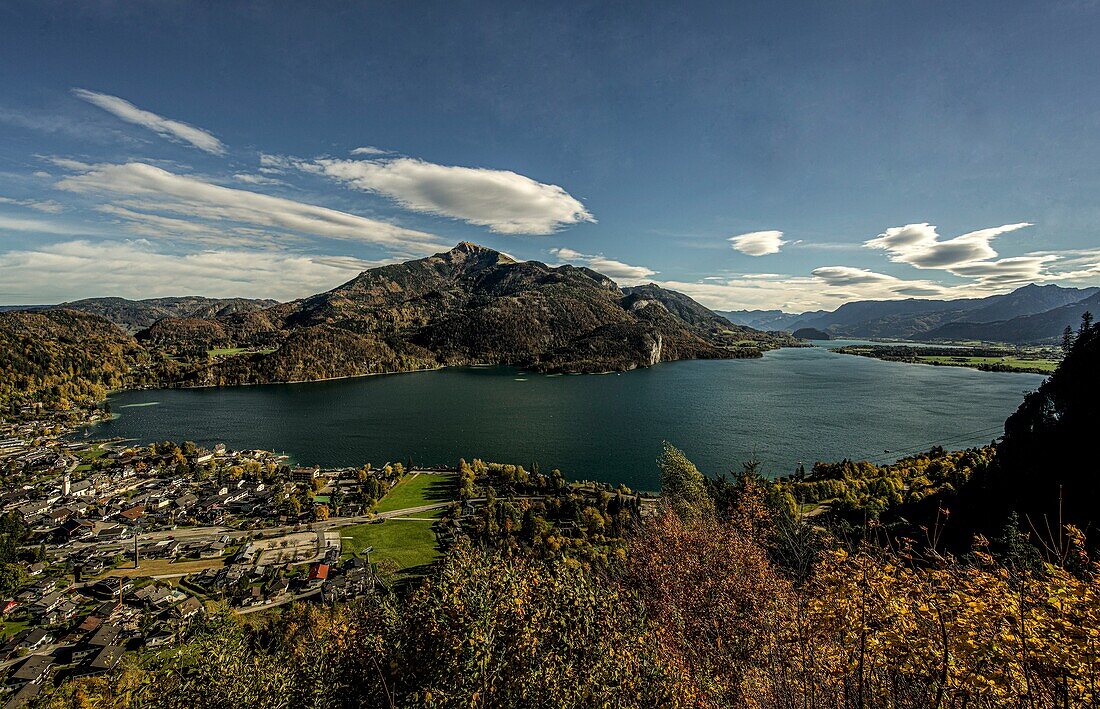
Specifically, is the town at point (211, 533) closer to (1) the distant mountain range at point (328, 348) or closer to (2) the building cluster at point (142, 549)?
(2) the building cluster at point (142, 549)

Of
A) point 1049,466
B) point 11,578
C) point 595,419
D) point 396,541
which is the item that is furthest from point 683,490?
point 595,419

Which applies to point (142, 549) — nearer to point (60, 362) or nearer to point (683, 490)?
point (683, 490)

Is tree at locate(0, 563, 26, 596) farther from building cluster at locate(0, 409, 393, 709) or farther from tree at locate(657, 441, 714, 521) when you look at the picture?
tree at locate(657, 441, 714, 521)

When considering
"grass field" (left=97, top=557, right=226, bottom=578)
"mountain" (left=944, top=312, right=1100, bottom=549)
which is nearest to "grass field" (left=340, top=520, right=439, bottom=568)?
"grass field" (left=97, top=557, right=226, bottom=578)

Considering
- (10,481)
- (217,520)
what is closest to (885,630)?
(217,520)

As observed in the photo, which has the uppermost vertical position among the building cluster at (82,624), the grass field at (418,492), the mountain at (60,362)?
the mountain at (60,362)

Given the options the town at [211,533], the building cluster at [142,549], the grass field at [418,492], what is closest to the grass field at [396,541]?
the town at [211,533]
